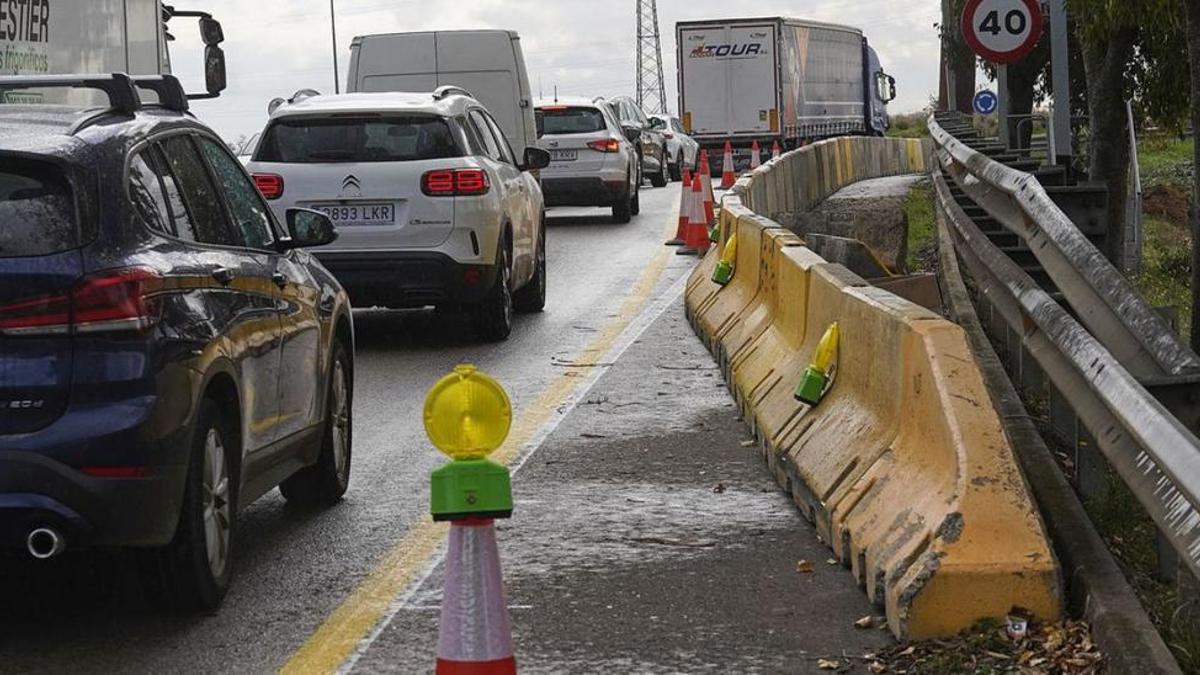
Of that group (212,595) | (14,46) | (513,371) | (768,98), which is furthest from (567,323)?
(768,98)

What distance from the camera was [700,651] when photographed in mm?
6441

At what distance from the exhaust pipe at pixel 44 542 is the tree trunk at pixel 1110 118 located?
1500cm

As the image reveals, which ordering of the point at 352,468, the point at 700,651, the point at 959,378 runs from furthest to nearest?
the point at 352,468, the point at 959,378, the point at 700,651

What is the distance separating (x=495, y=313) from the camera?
15.5 metres

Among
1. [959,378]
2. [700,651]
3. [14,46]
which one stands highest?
[14,46]

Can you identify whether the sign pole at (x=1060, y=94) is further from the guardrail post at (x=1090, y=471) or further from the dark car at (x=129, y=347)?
the dark car at (x=129, y=347)

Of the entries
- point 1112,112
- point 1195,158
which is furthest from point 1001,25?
point 1195,158

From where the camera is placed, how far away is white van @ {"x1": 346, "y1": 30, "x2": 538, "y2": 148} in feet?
87.9

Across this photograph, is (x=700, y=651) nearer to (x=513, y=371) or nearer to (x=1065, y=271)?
(x=1065, y=271)

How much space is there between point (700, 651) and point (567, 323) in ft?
34.3

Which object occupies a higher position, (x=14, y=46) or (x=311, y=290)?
(x=14, y=46)

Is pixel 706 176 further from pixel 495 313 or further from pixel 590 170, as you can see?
pixel 495 313

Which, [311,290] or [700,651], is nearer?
[700,651]

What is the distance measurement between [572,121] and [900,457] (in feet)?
80.8
